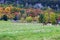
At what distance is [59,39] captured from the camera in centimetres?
1897

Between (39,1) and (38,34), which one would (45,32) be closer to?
(38,34)

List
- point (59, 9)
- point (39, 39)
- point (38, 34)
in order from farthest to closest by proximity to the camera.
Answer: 1. point (59, 9)
2. point (38, 34)
3. point (39, 39)

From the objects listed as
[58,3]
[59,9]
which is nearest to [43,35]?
[59,9]

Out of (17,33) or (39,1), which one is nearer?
(17,33)

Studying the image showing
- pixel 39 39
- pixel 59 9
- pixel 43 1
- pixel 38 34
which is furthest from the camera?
pixel 43 1

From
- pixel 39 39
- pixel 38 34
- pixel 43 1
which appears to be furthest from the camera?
pixel 43 1

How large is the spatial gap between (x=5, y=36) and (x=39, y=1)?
130m

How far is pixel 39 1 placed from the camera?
14788 centimetres

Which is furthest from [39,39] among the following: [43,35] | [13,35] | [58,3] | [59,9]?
[58,3]

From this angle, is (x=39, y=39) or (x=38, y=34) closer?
(x=39, y=39)

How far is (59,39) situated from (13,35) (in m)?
4.00

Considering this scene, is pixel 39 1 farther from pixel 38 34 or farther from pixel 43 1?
pixel 38 34

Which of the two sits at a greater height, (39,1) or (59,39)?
(59,39)

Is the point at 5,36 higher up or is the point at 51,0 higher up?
the point at 5,36
